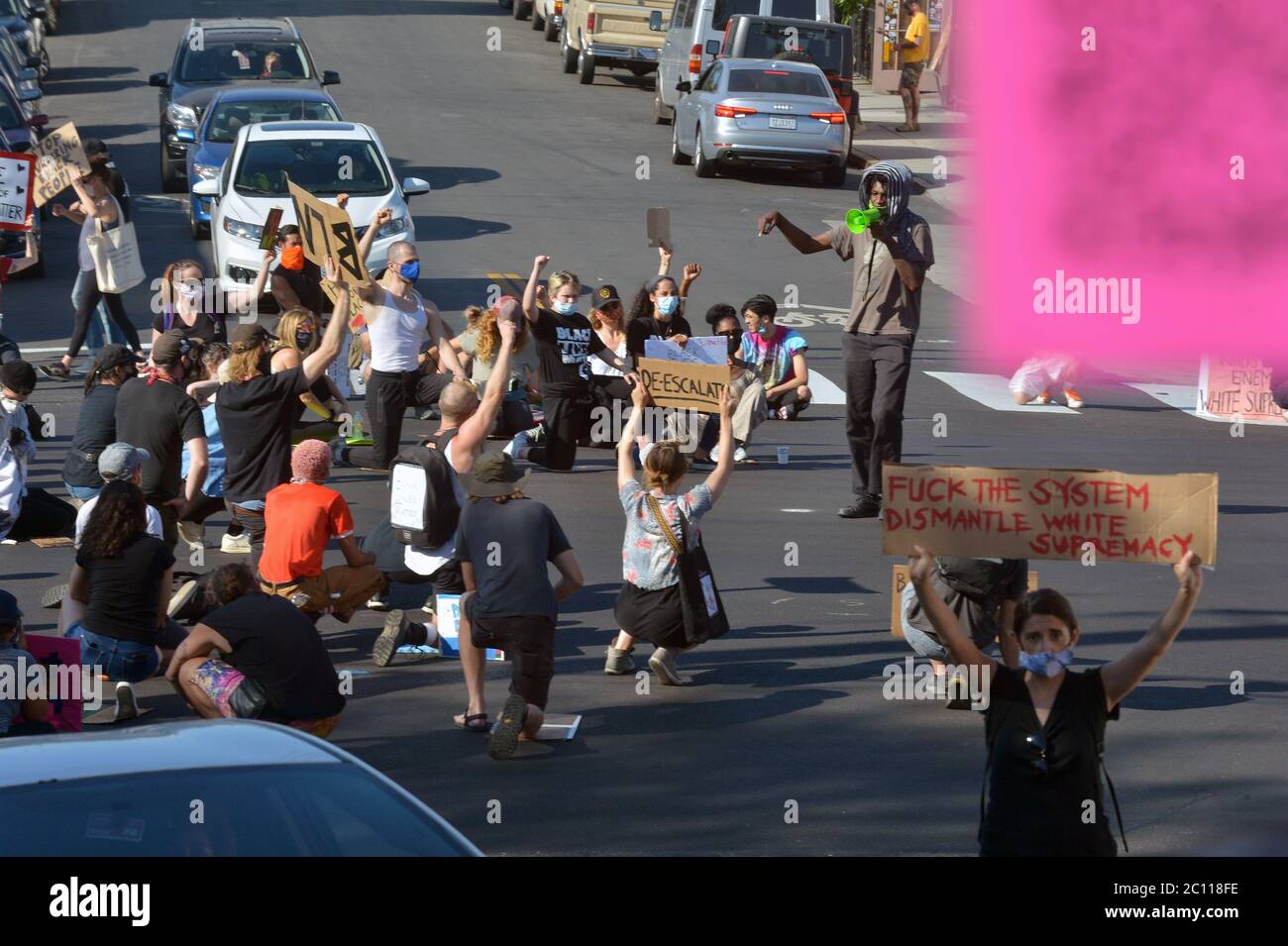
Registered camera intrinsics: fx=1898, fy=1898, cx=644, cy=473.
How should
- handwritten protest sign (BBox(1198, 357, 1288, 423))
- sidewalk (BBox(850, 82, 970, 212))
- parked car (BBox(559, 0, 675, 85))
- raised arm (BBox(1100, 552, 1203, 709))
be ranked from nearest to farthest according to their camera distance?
raised arm (BBox(1100, 552, 1203, 709)), handwritten protest sign (BBox(1198, 357, 1288, 423)), sidewalk (BBox(850, 82, 970, 212)), parked car (BBox(559, 0, 675, 85))

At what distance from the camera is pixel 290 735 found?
16.2 ft

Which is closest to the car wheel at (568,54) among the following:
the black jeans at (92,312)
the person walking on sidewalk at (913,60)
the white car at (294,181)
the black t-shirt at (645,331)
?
the person walking on sidewalk at (913,60)

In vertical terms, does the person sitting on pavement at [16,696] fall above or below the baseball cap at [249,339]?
below

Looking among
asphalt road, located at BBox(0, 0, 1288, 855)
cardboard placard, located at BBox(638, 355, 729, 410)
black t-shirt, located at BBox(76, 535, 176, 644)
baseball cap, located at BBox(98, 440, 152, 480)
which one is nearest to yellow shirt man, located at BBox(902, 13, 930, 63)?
asphalt road, located at BBox(0, 0, 1288, 855)

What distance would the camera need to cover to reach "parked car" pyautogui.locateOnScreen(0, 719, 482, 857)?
432cm

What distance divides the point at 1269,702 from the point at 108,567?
5576 mm

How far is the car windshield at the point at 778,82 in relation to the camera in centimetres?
2817

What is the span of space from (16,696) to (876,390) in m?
6.40

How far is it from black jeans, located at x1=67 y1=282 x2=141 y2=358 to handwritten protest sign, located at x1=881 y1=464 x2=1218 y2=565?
507 inches

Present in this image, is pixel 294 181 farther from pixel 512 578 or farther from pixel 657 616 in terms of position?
pixel 512 578

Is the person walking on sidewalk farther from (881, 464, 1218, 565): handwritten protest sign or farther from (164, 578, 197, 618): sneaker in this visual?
(881, 464, 1218, 565): handwritten protest sign

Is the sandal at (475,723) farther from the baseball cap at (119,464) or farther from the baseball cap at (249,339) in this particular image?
the baseball cap at (249,339)

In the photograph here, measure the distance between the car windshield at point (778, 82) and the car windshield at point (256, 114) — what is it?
6.84 m
